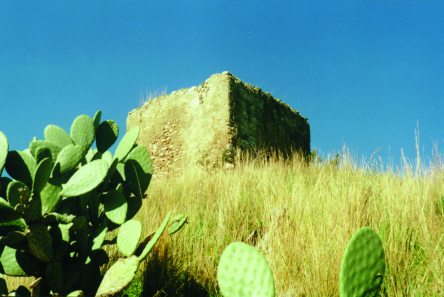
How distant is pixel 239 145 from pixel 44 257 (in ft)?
18.7

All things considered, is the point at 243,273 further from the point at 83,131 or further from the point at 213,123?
the point at 213,123

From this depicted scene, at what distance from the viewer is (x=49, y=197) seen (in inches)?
58.4

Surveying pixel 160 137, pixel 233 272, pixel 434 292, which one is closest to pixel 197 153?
pixel 160 137

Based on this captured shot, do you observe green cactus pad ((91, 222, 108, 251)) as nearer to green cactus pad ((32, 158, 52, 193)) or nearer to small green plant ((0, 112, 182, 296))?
small green plant ((0, 112, 182, 296))

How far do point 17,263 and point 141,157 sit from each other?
0.59m

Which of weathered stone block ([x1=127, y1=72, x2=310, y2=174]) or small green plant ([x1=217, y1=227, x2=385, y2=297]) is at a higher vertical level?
weathered stone block ([x1=127, y1=72, x2=310, y2=174])

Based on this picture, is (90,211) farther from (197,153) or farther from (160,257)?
(197,153)

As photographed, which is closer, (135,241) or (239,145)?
(135,241)

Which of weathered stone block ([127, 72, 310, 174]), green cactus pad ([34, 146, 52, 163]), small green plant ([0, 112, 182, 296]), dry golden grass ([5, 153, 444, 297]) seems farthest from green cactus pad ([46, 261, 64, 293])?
weathered stone block ([127, 72, 310, 174])

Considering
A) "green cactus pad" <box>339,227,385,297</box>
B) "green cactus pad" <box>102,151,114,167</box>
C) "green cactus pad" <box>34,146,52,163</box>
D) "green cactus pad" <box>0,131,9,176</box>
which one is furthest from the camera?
"green cactus pad" <box>102,151,114,167</box>

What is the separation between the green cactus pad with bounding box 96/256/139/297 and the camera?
1.34 meters

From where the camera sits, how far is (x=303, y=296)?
183 centimetres

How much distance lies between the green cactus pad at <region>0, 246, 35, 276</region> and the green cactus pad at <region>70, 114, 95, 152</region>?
0.45 meters

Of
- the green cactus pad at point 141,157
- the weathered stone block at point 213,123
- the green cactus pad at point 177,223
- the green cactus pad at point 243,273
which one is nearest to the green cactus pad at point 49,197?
the green cactus pad at point 141,157
